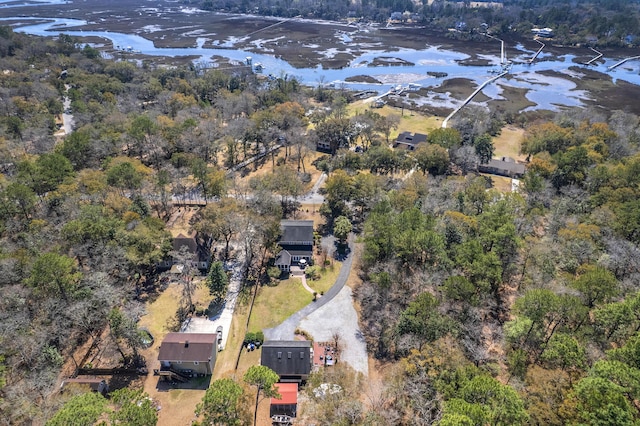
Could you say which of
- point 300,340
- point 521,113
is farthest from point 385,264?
point 521,113

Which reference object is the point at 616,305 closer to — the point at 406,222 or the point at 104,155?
the point at 406,222

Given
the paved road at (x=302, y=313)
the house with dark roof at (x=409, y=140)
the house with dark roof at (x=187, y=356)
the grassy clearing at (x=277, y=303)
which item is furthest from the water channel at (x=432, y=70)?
the house with dark roof at (x=187, y=356)

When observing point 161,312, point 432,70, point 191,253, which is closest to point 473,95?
point 432,70

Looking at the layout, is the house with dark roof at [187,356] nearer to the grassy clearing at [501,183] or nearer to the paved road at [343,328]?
the paved road at [343,328]

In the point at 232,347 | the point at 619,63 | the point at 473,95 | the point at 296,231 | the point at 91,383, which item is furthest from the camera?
the point at 619,63

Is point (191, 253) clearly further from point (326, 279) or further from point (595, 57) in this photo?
point (595, 57)
